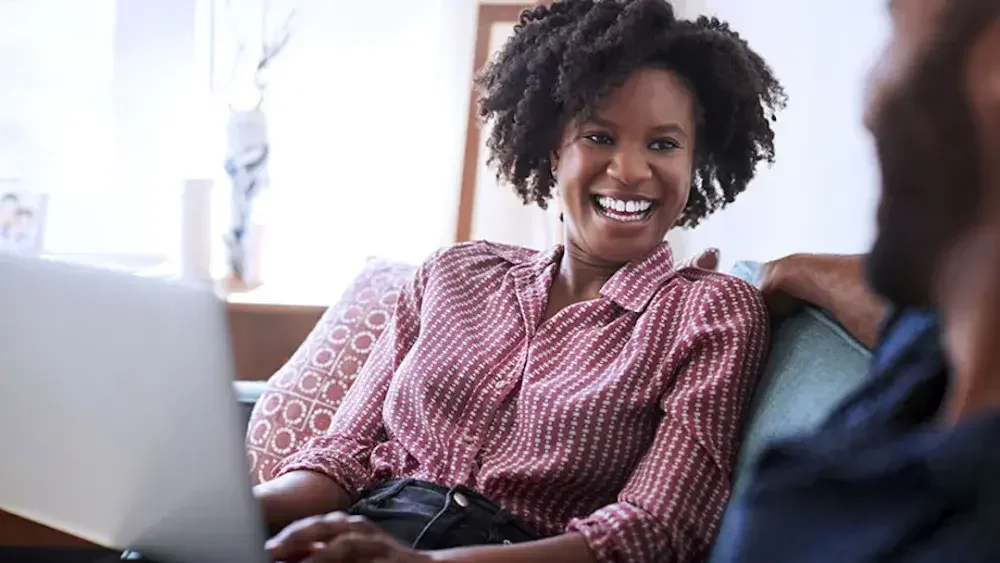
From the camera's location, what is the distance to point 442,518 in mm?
1062

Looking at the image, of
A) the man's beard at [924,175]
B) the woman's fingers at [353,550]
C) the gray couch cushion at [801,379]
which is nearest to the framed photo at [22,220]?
the woman's fingers at [353,550]

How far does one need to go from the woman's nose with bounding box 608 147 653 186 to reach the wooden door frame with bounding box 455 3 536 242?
106 cm

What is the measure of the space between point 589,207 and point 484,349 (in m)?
0.23

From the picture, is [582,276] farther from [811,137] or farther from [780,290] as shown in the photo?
[811,137]

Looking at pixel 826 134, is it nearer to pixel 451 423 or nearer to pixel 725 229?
pixel 725 229

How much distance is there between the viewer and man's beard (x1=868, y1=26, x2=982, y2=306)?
0.51m

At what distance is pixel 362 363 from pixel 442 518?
0.51 m

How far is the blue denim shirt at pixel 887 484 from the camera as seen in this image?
1.67 feet

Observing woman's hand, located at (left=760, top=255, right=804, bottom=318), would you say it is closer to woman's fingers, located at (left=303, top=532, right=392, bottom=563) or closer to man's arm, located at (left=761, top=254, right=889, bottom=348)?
man's arm, located at (left=761, top=254, right=889, bottom=348)

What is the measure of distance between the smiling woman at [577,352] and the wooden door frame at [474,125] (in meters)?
0.86

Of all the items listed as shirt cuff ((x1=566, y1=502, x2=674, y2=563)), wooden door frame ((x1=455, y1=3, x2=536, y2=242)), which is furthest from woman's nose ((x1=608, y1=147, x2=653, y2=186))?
wooden door frame ((x1=455, y1=3, x2=536, y2=242))

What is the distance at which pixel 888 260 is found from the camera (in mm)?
556

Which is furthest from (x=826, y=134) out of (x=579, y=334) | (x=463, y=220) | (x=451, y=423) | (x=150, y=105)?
(x=150, y=105)

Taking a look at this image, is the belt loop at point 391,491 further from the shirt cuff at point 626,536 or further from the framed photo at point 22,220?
the framed photo at point 22,220
